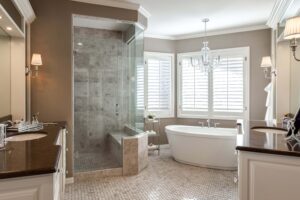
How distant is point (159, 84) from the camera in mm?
5859

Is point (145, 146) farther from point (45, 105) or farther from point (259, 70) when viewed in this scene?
point (259, 70)

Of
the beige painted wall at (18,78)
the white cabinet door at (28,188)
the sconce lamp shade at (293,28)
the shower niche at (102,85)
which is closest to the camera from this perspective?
the white cabinet door at (28,188)

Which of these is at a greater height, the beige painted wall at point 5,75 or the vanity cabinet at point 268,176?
the beige painted wall at point 5,75

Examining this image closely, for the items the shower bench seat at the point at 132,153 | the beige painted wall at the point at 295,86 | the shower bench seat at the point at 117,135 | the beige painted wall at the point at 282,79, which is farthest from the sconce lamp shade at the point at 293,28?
the shower bench seat at the point at 117,135

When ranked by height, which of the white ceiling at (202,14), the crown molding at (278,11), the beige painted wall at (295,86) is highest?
the white ceiling at (202,14)

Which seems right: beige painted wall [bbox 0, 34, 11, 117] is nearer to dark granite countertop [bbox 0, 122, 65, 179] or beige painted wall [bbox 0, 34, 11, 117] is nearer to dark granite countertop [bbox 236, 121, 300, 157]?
dark granite countertop [bbox 0, 122, 65, 179]

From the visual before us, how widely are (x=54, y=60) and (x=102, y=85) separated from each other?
1.82 meters

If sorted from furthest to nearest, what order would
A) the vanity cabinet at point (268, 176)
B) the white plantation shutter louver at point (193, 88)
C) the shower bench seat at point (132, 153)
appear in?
the white plantation shutter louver at point (193, 88) < the shower bench seat at point (132, 153) < the vanity cabinet at point (268, 176)

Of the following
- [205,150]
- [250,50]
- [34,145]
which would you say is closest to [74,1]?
[34,145]

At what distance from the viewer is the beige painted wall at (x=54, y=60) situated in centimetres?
351

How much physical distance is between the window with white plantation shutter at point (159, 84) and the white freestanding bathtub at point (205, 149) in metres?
1.14

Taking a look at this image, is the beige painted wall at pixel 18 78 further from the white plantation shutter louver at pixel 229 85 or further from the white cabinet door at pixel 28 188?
the white plantation shutter louver at pixel 229 85

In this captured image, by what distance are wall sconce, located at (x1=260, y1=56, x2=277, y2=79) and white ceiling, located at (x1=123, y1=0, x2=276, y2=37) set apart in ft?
2.74

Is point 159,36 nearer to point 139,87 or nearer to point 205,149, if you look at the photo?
point 139,87
